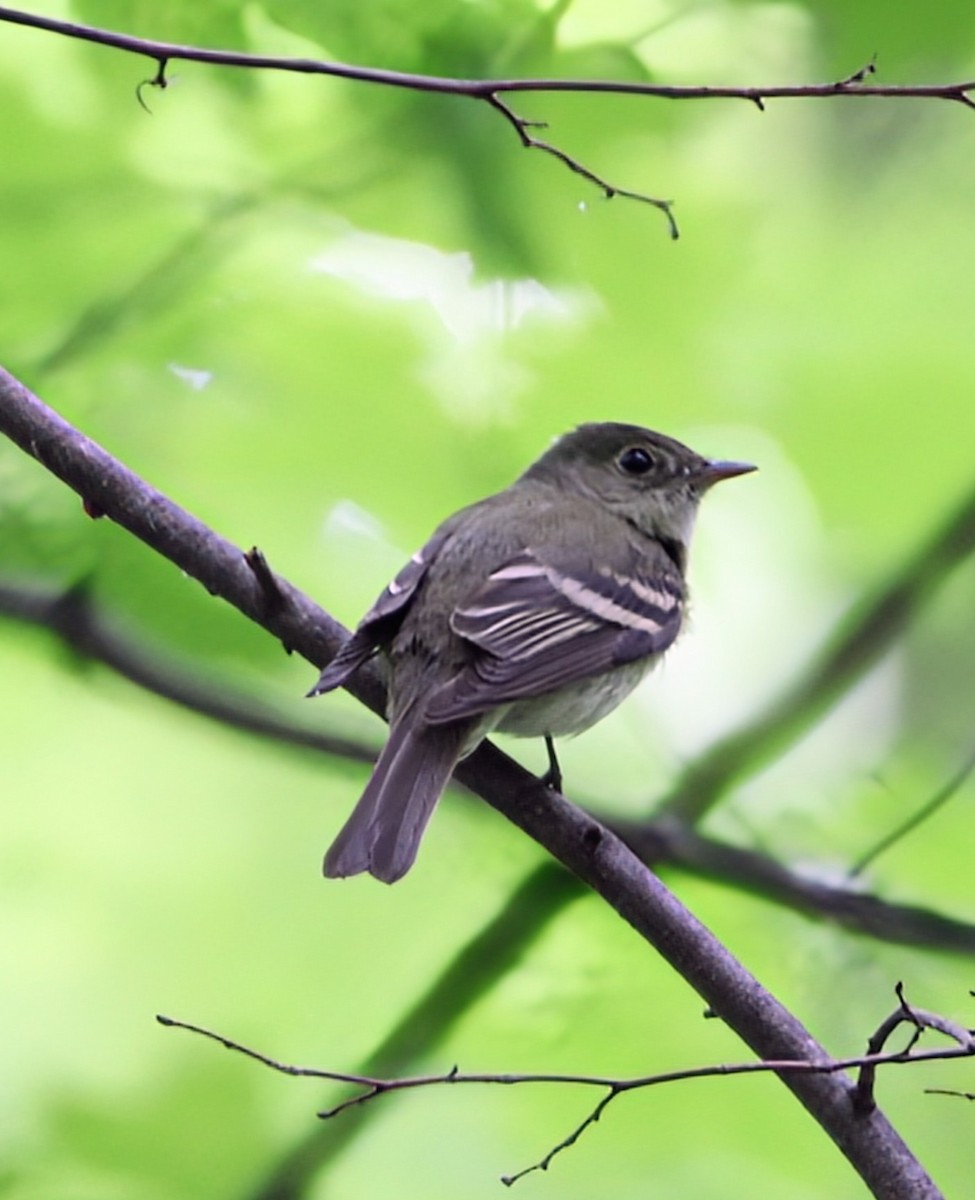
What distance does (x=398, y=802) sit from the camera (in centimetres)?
124

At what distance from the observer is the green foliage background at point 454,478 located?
5.45ft

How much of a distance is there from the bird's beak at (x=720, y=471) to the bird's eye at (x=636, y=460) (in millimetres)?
67

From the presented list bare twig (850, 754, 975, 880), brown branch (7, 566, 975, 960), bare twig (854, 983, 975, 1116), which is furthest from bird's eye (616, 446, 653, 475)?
bare twig (854, 983, 975, 1116)

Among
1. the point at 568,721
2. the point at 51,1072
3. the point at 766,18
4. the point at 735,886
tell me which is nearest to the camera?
the point at 568,721

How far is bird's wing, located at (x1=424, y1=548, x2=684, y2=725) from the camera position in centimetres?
129

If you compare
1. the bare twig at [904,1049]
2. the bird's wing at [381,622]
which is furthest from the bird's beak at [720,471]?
the bare twig at [904,1049]

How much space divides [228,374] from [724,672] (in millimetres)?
683

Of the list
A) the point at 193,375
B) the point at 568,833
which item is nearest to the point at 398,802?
the point at 568,833

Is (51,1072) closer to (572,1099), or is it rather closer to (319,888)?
(319,888)

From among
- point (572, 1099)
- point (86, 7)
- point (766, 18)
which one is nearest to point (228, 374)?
point (86, 7)

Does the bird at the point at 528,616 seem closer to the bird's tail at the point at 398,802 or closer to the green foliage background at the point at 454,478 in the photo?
the bird's tail at the point at 398,802

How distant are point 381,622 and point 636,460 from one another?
0.49 meters

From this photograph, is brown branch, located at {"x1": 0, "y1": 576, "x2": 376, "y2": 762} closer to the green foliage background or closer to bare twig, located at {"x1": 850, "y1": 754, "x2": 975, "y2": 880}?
the green foliage background

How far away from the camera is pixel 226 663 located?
177 centimetres
